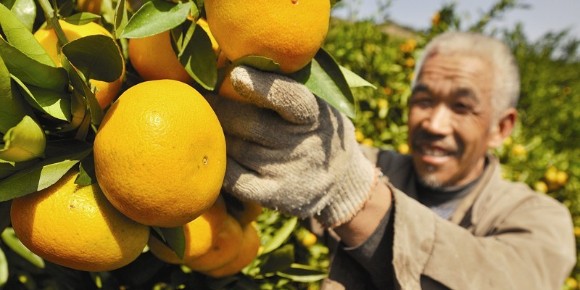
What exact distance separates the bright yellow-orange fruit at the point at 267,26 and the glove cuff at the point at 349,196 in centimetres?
33

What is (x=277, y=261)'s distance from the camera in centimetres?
95

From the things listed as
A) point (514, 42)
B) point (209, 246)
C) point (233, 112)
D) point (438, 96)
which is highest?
point (233, 112)

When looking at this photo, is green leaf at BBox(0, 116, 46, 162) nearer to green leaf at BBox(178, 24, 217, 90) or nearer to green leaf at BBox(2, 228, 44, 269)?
green leaf at BBox(178, 24, 217, 90)

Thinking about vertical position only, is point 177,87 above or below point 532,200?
above

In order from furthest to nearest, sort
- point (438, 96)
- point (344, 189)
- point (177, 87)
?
1. point (438, 96)
2. point (344, 189)
3. point (177, 87)

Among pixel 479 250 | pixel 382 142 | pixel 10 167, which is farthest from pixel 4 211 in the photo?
pixel 382 142

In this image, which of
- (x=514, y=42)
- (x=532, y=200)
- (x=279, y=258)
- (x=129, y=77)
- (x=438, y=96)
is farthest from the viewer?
(x=514, y=42)

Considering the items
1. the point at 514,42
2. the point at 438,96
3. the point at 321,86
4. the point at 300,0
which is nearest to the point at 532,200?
the point at 438,96

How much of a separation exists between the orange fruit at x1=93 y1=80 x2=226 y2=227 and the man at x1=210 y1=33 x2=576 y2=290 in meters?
0.08

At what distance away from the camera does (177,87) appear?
1.59ft

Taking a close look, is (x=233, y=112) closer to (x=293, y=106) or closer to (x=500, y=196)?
(x=293, y=106)

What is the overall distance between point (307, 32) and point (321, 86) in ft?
0.31

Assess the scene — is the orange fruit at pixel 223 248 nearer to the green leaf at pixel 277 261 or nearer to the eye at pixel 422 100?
the green leaf at pixel 277 261

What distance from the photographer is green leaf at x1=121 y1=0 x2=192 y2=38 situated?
1.57 ft
